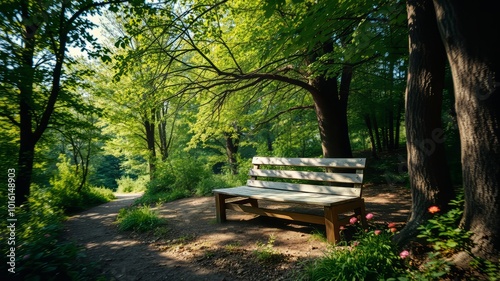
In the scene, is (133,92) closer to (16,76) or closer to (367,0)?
(16,76)

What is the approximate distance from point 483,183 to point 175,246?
167 inches

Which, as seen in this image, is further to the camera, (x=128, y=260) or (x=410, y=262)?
(x=128, y=260)

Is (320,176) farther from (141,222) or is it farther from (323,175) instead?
(141,222)

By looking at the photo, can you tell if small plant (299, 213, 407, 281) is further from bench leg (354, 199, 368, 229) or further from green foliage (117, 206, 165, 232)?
green foliage (117, 206, 165, 232)

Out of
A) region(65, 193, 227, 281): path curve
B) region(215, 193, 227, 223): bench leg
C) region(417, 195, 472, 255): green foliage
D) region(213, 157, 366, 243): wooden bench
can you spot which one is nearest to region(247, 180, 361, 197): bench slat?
region(213, 157, 366, 243): wooden bench

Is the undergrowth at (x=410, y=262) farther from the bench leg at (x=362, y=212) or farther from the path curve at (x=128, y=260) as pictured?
the path curve at (x=128, y=260)

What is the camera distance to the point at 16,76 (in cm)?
441

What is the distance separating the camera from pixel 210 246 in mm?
4320

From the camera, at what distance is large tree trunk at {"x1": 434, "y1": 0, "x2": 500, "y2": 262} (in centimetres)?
233

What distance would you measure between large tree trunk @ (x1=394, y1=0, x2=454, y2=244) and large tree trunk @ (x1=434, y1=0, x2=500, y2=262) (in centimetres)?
49

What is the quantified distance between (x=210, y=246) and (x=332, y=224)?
198 cm

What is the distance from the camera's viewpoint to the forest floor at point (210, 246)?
345 cm

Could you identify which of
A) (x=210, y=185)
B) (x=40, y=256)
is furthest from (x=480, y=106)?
(x=210, y=185)

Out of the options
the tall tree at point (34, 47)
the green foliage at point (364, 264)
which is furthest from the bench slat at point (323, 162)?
the tall tree at point (34, 47)
